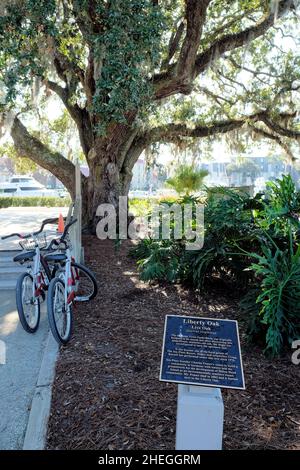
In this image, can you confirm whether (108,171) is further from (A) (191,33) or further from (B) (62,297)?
(B) (62,297)

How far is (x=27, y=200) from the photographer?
25.1m

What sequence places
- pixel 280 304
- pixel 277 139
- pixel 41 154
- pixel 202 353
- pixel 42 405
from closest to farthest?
pixel 202 353 < pixel 42 405 < pixel 280 304 < pixel 41 154 < pixel 277 139

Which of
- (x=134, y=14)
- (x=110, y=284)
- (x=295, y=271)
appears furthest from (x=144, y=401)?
(x=134, y=14)

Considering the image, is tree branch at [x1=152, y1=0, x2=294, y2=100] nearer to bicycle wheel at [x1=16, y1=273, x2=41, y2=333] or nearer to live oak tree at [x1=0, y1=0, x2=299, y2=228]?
A: live oak tree at [x1=0, y1=0, x2=299, y2=228]

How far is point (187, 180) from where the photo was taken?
13.5m

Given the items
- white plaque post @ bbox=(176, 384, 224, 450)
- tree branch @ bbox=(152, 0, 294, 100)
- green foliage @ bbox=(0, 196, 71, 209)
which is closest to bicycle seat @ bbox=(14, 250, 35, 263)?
white plaque post @ bbox=(176, 384, 224, 450)

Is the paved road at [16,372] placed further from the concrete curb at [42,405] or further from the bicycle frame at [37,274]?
the bicycle frame at [37,274]

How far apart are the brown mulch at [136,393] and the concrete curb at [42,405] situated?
6 centimetres

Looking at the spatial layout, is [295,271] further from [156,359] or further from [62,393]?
[62,393]

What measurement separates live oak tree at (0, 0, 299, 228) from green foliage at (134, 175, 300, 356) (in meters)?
2.63

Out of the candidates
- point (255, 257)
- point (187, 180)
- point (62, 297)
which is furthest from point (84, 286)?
point (187, 180)

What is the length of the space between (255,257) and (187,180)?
9.32 metres

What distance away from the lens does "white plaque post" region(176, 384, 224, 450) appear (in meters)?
2.31

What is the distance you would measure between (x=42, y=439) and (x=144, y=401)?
0.80 metres
